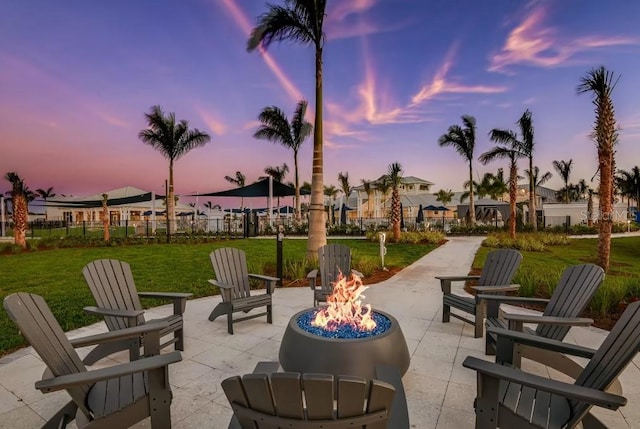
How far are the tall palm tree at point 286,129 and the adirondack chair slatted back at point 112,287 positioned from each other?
69.5 feet

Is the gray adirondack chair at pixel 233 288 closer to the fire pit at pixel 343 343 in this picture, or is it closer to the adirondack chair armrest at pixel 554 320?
the fire pit at pixel 343 343

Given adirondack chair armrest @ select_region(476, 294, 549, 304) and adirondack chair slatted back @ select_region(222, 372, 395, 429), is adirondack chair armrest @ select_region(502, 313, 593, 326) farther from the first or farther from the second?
adirondack chair slatted back @ select_region(222, 372, 395, 429)

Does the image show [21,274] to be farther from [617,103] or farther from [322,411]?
[617,103]

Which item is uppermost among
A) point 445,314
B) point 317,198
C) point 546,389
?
point 317,198

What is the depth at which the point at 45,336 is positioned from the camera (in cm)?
187

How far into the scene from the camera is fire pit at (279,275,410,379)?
97.1 inches

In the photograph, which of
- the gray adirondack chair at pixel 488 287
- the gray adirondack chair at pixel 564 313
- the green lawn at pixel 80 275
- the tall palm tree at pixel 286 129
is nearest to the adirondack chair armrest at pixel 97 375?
the gray adirondack chair at pixel 564 313

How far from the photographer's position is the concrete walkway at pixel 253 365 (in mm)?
2438

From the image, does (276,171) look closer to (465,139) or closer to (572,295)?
(465,139)

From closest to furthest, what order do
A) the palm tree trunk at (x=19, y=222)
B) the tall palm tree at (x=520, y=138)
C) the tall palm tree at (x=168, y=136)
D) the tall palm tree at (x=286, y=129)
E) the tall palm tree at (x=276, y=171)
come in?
the palm tree trunk at (x=19, y=222) < the tall palm tree at (x=520, y=138) < the tall palm tree at (x=168, y=136) < the tall palm tree at (x=286, y=129) < the tall palm tree at (x=276, y=171)

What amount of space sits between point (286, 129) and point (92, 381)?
24.4 meters

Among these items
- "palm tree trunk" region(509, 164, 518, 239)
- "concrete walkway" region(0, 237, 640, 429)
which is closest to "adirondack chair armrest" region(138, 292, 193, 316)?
"concrete walkway" region(0, 237, 640, 429)

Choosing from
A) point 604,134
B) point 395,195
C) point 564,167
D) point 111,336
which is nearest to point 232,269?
point 111,336

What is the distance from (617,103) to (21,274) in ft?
57.4
